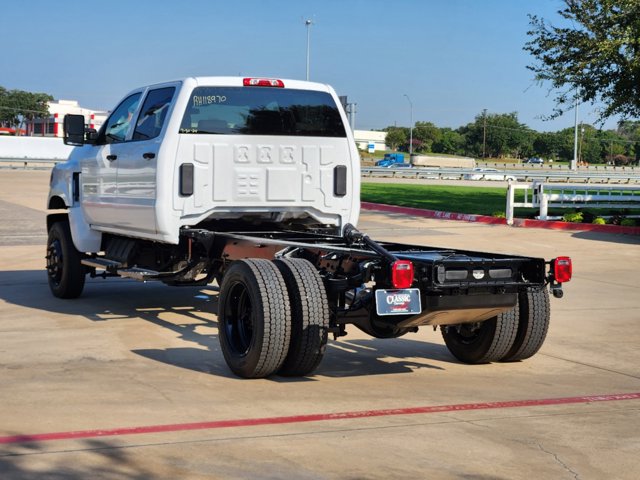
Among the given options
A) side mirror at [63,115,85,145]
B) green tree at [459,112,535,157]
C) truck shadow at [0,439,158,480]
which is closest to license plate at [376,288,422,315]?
truck shadow at [0,439,158,480]

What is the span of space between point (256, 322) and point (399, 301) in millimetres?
1071

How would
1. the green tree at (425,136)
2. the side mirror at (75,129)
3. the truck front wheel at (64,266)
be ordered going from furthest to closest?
the green tree at (425,136)
the truck front wheel at (64,266)
the side mirror at (75,129)

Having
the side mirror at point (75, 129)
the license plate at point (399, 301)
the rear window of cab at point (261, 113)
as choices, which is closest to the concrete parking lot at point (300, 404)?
the license plate at point (399, 301)

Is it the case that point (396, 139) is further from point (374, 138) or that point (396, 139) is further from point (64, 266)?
point (64, 266)

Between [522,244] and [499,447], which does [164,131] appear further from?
[522,244]

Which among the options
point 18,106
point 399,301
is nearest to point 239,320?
point 399,301

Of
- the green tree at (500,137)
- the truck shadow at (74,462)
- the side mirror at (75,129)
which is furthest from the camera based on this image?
the green tree at (500,137)

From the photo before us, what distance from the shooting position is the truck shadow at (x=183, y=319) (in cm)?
826

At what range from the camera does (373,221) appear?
83.0ft

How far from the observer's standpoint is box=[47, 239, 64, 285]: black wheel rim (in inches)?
459

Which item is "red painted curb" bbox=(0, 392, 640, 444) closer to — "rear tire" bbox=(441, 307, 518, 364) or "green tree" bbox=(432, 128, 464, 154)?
"rear tire" bbox=(441, 307, 518, 364)

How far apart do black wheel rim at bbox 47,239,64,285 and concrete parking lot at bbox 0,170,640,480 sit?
34 centimetres

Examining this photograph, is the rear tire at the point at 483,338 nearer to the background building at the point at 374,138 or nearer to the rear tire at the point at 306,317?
the rear tire at the point at 306,317

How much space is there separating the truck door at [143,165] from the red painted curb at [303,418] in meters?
3.78
